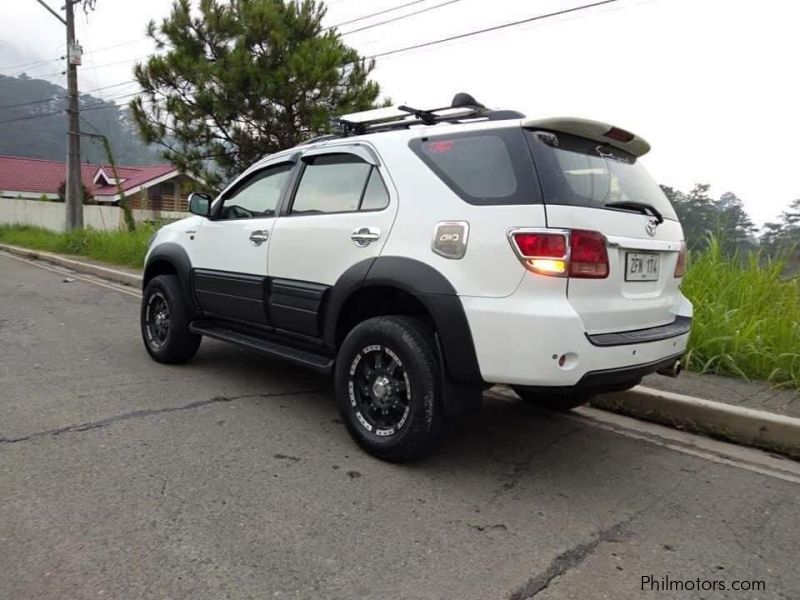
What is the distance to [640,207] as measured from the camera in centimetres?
326

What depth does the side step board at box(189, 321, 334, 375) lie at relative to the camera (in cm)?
371

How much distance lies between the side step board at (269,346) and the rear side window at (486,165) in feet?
4.38

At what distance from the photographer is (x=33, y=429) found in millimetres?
3574

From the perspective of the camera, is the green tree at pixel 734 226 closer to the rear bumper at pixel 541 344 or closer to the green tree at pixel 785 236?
the green tree at pixel 785 236

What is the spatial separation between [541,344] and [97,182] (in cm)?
4009

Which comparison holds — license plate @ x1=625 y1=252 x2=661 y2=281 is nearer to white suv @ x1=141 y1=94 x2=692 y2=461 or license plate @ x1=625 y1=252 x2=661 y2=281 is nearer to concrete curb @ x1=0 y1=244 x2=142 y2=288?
white suv @ x1=141 y1=94 x2=692 y2=461

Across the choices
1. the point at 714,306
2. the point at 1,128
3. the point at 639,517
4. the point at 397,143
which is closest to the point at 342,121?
the point at 397,143

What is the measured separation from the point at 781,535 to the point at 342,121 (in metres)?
3.37

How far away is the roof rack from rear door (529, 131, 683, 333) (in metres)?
0.39

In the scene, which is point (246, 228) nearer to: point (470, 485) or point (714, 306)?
point (470, 485)

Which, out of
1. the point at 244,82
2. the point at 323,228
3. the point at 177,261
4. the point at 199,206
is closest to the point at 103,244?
the point at 244,82

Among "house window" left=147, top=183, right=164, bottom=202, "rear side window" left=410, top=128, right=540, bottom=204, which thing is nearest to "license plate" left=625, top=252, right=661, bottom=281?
"rear side window" left=410, top=128, right=540, bottom=204

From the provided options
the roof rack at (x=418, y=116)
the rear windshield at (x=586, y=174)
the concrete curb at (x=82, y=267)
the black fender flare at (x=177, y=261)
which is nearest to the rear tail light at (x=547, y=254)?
the rear windshield at (x=586, y=174)

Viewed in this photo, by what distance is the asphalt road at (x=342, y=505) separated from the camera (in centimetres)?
229
